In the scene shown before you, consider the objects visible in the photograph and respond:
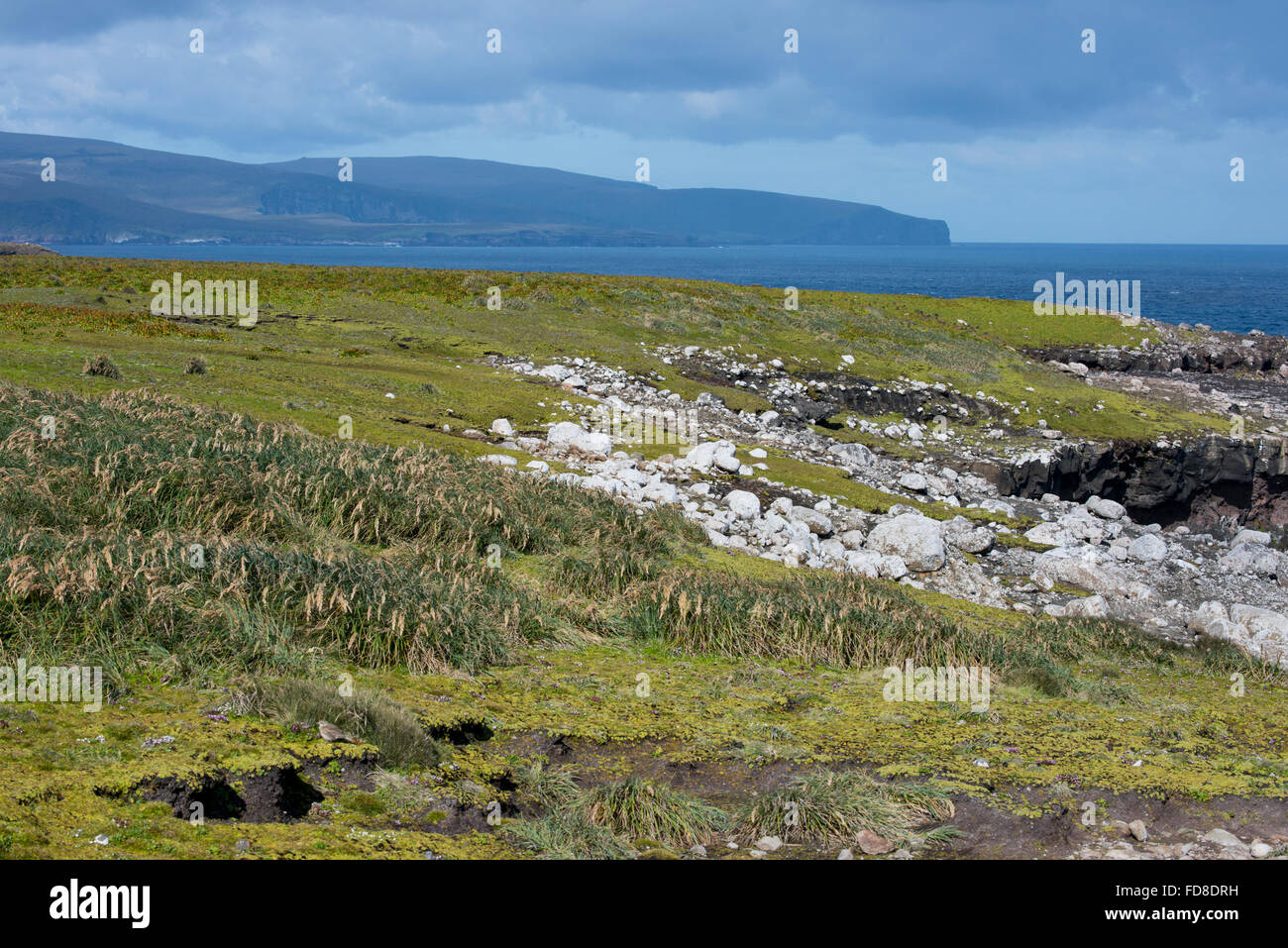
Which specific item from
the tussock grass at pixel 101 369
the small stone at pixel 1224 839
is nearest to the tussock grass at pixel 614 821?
the small stone at pixel 1224 839

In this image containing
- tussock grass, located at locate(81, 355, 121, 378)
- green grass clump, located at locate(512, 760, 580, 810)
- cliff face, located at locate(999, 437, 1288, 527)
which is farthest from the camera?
cliff face, located at locate(999, 437, 1288, 527)

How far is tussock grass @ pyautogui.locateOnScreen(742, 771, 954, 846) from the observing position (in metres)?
5.89

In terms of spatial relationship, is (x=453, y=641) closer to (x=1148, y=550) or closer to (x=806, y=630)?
(x=806, y=630)

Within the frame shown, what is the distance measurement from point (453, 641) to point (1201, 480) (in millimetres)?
29584

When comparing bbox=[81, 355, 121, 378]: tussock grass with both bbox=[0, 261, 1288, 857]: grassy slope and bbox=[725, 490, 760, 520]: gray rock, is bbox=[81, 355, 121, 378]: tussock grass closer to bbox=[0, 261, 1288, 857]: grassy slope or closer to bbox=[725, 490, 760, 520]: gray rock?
bbox=[0, 261, 1288, 857]: grassy slope

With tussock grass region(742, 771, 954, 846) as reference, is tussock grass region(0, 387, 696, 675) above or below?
above

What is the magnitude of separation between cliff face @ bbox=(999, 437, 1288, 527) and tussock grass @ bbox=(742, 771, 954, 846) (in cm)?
2669

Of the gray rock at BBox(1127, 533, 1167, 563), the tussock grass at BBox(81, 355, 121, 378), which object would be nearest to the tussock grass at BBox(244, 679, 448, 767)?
the tussock grass at BBox(81, 355, 121, 378)

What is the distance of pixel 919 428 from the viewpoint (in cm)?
3000

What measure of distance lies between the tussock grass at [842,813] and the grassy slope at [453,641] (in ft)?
1.90

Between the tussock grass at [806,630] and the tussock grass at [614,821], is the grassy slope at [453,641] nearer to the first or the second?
the tussock grass at [806,630]

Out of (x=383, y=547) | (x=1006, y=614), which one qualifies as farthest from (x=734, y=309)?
(x=383, y=547)

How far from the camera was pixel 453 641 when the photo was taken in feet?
28.5

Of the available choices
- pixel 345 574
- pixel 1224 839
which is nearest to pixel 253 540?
pixel 345 574
